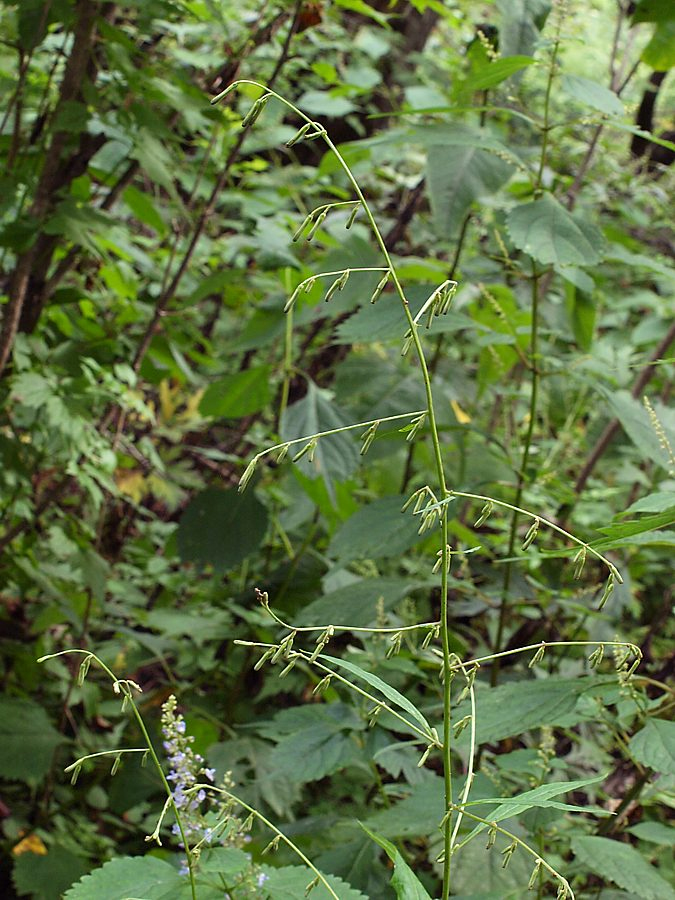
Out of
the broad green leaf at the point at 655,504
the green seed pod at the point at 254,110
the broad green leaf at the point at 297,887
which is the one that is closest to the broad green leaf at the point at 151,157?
the green seed pod at the point at 254,110

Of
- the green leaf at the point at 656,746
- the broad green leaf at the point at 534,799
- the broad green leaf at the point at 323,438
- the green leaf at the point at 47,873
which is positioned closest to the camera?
the broad green leaf at the point at 534,799

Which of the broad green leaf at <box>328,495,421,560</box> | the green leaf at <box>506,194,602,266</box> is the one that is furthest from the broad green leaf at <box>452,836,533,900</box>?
the green leaf at <box>506,194,602,266</box>

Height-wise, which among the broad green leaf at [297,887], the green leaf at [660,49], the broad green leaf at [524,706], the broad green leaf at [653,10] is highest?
the broad green leaf at [653,10]

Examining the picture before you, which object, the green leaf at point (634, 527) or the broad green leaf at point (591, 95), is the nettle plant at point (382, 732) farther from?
the broad green leaf at point (591, 95)

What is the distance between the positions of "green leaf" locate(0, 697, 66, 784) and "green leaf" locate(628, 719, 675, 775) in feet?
3.69

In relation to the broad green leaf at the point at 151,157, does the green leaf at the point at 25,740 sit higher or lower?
lower

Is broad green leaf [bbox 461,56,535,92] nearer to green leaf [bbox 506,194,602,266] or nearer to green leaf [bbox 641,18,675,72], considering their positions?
green leaf [bbox 506,194,602,266]

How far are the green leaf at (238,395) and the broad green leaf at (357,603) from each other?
57cm

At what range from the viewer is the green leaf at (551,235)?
129cm

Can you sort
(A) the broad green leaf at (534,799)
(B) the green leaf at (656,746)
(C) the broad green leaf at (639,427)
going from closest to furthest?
(A) the broad green leaf at (534,799)
(B) the green leaf at (656,746)
(C) the broad green leaf at (639,427)

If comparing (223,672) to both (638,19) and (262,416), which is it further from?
(638,19)

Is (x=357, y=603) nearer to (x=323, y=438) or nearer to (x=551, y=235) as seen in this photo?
(x=323, y=438)

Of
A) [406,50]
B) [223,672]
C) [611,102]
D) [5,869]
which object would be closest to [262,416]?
[223,672]

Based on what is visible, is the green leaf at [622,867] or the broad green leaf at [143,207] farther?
the broad green leaf at [143,207]
